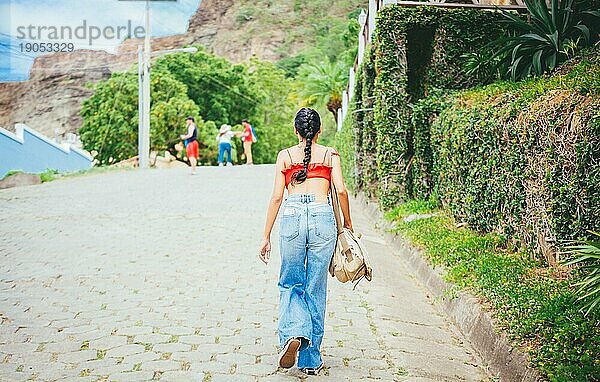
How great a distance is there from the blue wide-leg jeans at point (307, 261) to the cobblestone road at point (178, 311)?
0.32m

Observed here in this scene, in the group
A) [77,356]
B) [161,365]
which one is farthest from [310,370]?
[77,356]

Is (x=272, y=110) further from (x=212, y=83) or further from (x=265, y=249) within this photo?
(x=265, y=249)

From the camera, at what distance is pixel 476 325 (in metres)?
6.14

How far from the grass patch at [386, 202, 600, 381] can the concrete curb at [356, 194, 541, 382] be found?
84 mm

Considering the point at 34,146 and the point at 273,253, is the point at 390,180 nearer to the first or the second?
the point at 273,253

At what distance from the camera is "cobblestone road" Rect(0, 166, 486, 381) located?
542cm

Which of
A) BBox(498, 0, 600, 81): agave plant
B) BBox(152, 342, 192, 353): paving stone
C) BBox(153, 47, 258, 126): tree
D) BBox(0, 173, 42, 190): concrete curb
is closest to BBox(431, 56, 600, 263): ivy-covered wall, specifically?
BBox(498, 0, 600, 81): agave plant

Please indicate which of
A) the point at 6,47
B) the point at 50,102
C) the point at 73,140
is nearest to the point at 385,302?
the point at 6,47

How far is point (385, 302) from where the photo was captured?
24.9 feet

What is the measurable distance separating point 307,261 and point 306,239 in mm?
158

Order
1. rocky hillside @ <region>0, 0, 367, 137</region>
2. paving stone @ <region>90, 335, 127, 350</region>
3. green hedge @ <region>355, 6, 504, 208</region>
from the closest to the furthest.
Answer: paving stone @ <region>90, 335, 127, 350</region>
green hedge @ <region>355, 6, 504, 208</region>
rocky hillside @ <region>0, 0, 367, 137</region>

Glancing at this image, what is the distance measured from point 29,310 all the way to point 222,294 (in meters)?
1.83

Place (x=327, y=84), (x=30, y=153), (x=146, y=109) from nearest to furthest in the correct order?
1. (x=30, y=153)
2. (x=146, y=109)
3. (x=327, y=84)

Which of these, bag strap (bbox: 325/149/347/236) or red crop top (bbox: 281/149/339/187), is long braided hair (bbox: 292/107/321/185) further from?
bag strap (bbox: 325/149/347/236)
